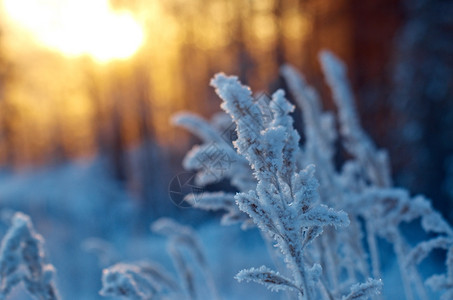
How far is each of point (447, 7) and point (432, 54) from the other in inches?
43.5

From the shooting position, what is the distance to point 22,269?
52.3 inches

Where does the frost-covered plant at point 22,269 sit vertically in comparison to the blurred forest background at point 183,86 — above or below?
below

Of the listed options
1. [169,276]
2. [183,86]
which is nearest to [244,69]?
[183,86]

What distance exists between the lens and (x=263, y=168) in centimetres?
92

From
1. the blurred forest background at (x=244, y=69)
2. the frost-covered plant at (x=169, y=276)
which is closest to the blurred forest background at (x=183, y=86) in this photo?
the blurred forest background at (x=244, y=69)

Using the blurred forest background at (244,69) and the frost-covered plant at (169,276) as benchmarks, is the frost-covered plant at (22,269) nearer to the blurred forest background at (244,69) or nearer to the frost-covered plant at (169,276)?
the frost-covered plant at (169,276)

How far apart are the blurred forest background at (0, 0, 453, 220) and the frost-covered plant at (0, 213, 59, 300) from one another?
6.59 metres

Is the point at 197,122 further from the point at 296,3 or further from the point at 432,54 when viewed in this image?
the point at 296,3

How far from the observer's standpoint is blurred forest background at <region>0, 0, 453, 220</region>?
8906mm

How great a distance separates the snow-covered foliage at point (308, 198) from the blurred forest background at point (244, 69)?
18.5ft

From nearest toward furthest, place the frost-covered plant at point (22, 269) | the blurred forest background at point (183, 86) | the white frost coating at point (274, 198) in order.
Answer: the white frost coating at point (274, 198) → the frost-covered plant at point (22, 269) → the blurred forest background at point (183, 86)

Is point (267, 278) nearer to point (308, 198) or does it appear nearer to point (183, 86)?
point (308, 198)

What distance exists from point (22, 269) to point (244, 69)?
15146mm

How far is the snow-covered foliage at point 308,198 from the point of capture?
35.5 inches
